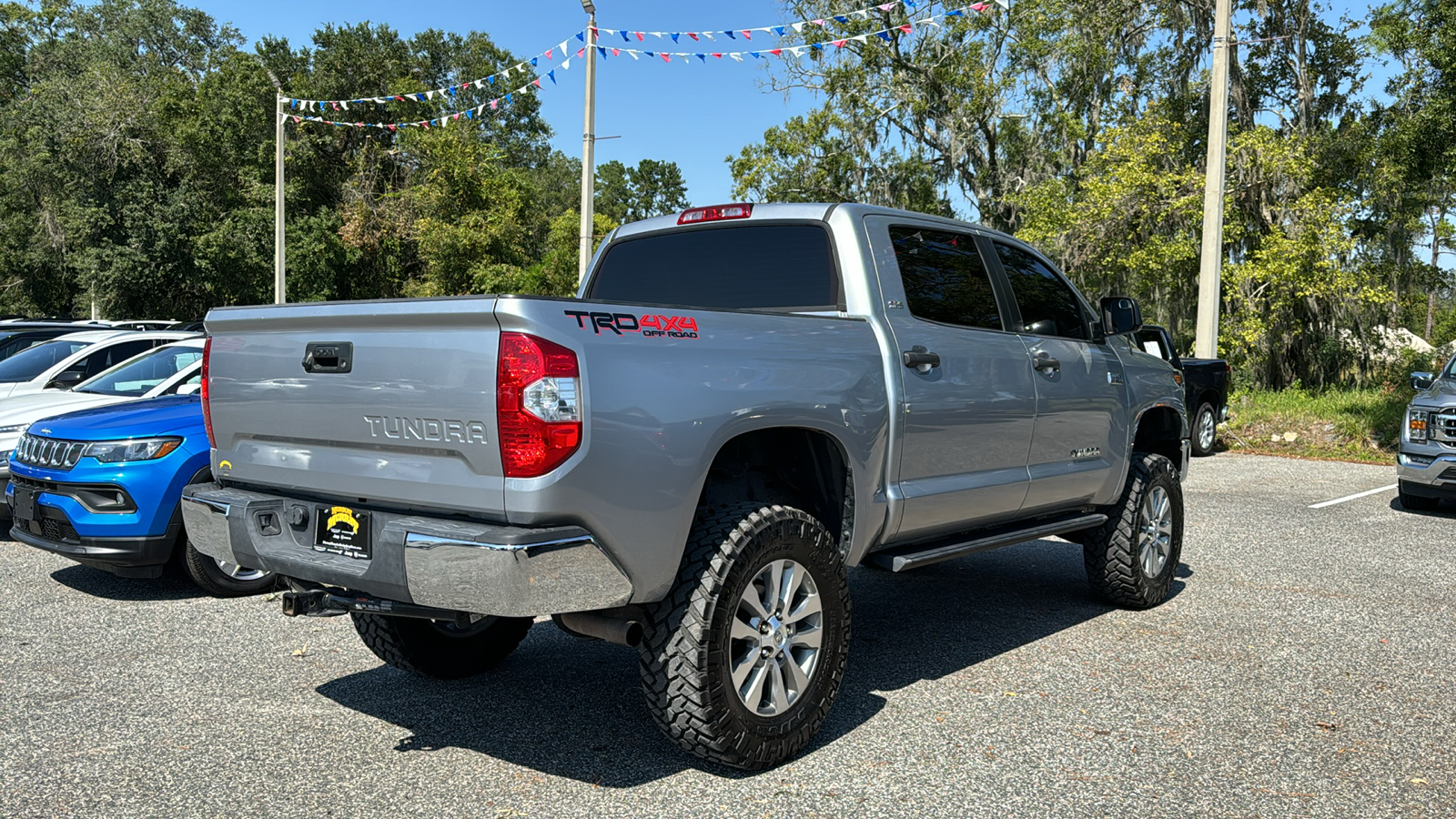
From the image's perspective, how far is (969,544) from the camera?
16.3ft

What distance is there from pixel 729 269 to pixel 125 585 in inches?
178

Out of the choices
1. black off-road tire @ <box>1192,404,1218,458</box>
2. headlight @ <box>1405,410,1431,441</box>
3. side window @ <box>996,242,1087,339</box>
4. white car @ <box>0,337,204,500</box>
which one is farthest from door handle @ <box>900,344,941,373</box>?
black off-road tire @ <box>1192,404,1218,458</box>

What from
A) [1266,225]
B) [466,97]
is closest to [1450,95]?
[1266,225]

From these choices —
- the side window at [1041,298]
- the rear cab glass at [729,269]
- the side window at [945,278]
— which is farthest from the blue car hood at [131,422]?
the side window at [1041,298]

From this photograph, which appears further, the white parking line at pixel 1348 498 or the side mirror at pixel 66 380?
the white parking line at pixel 1348 498

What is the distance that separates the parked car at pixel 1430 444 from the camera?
31.9 ft

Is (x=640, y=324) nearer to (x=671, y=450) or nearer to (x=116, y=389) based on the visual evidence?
(x=671, y=450)

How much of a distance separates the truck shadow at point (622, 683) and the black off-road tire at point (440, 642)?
8cm

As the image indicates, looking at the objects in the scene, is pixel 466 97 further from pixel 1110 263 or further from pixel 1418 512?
pixel 1418 512

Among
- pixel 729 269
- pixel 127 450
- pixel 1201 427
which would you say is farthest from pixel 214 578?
pixel 1201 427

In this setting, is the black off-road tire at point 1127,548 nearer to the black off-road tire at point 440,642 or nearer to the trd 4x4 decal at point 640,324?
the black off-road tire at point 440,642

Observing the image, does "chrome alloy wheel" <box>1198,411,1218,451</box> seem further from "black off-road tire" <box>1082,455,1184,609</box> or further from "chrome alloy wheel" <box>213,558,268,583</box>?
"chrome alloy wheel" <box>213,558,268,583</box>

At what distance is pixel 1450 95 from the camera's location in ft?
42.4

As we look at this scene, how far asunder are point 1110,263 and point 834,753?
61.5 ft
